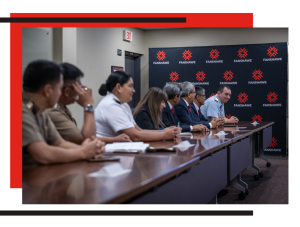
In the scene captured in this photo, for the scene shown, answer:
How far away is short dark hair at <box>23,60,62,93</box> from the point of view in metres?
1.59

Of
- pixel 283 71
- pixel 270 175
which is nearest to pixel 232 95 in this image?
pixel 283 71

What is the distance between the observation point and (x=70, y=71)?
185 cm

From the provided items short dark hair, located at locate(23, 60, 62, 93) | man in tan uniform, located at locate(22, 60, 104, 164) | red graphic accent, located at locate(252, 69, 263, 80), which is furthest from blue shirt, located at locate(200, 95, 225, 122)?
short dark hair, located at locate(23, 60, 62, 93)

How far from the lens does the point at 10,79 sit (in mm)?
1753


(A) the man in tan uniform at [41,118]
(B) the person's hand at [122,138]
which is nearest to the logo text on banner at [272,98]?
(B) the person's hand at [122,138]

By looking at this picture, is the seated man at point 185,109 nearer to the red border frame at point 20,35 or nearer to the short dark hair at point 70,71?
the red border frame at point 20,35

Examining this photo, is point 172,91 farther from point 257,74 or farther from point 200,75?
point 257,74

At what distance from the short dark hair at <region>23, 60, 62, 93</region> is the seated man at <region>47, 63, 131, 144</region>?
0.51 feet

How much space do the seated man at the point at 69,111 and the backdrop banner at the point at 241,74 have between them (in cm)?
410

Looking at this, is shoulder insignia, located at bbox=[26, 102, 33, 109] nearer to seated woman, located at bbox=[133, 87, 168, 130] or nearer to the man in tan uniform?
the man in tan uniform

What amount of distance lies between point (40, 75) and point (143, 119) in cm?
179


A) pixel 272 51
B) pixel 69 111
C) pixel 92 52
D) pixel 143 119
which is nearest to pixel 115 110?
pixel 92 52

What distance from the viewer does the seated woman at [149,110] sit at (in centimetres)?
331

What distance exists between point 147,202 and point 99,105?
45.1 inches
